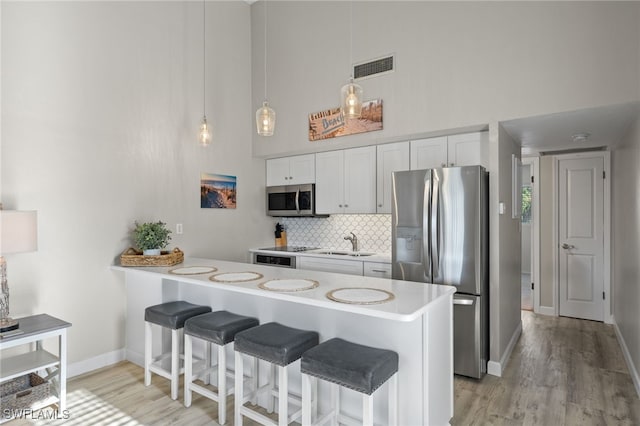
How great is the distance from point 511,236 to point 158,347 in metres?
3.41

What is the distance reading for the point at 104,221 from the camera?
3299 millimetres

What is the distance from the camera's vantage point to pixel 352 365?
5.92 ft

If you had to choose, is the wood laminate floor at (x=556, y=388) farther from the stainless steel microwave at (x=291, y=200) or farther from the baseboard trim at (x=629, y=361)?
the stainless steel microwave at (x=291, y=200)

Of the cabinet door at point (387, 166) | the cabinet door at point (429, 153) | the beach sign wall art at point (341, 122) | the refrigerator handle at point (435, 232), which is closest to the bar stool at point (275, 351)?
the refrigerator handle at point (435, 232)

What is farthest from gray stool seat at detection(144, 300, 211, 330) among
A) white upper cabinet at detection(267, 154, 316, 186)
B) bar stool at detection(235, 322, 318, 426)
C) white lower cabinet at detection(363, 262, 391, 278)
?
white upper cabinet at detection(267, 154, 316, 186)

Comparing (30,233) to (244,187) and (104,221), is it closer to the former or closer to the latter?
(104,221)

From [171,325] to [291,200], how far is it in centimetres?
232

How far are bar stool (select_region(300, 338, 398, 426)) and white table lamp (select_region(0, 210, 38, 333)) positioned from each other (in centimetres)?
197

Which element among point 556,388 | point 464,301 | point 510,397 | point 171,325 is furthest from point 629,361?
point 171,325

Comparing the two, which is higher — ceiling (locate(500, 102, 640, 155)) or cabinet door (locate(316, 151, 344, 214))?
ceiling (locate(500, 102, 640, 155))

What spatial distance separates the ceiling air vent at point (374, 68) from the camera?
12.0 ft

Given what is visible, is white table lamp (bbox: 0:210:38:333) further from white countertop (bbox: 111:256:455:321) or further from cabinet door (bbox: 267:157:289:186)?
cabinet door (bbox: 267:157:289:186)

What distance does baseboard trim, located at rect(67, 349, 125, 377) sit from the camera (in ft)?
10.2

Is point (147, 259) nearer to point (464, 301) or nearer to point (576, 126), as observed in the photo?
point (464, 301)
